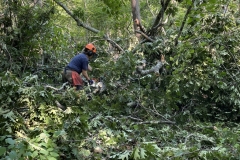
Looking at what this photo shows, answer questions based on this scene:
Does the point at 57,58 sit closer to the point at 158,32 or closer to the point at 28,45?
the point at 28,45

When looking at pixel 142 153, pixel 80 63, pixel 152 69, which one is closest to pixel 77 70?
pixel 80 63

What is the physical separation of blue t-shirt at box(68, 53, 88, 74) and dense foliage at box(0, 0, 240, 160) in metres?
0.51

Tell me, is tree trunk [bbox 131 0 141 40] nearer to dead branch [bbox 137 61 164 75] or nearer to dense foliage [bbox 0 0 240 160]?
dense foliage [bbox 0 0 240 160]

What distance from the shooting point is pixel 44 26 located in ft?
18.1

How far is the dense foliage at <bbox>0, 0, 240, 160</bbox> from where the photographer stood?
105 inches

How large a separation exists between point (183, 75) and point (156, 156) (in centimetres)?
192

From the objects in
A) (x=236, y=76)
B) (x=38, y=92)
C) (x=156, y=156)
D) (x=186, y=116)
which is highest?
(x=236, y=76)

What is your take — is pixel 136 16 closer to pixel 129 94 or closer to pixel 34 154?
pixel 129 94

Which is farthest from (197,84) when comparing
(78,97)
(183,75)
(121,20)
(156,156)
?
(121,20)

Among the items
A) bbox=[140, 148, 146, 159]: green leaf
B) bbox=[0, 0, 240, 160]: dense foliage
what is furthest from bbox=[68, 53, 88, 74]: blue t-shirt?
bbox=[140, 148, 146, 159]: green leaf

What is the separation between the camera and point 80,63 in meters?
5.58

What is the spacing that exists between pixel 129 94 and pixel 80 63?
55.5 inches

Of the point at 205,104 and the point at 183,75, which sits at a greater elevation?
the point at 183,75

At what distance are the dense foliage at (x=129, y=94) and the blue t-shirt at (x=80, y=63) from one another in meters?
0.51
